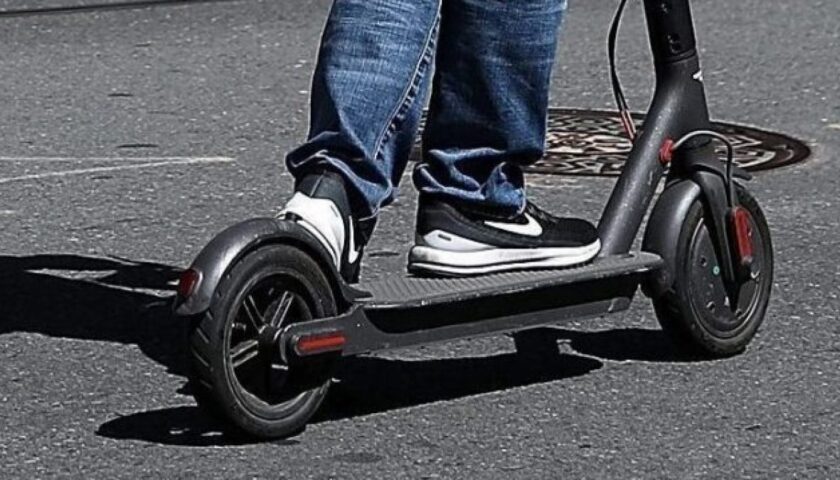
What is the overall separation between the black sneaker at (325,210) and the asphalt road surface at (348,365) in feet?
1.14

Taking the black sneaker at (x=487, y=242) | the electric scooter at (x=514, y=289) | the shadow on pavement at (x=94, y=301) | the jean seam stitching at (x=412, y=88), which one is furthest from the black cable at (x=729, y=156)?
the shadow on pavement at (x=94, y=301)

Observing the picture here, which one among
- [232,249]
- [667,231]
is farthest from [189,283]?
[667,231]

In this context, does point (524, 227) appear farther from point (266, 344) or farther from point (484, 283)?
point (266, 344)

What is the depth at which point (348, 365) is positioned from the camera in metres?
4.54

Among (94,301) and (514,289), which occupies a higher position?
(514,289)

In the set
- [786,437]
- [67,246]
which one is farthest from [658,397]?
[67,246]

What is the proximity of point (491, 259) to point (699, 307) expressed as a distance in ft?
1.65

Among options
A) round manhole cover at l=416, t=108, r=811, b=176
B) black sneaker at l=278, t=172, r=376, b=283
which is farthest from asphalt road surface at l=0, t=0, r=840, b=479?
black sneaker at l=278, t=172, r=376, b=283

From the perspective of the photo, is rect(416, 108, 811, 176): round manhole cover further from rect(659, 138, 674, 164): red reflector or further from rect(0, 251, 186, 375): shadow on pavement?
rect(659, 138, 674, 164): red reflector

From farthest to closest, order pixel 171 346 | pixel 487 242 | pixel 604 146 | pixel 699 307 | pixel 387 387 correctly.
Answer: pixel 604 146
pixel 171 346
pixel 699 307
pixel 387 387
pixel 487 242

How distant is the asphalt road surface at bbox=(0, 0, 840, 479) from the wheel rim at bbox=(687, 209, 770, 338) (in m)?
0.09

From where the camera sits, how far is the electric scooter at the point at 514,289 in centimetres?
382

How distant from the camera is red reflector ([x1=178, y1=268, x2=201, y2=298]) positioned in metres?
3.79

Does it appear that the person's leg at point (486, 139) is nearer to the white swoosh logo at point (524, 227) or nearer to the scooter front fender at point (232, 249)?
the white swoosh logo at point (524, 227)
